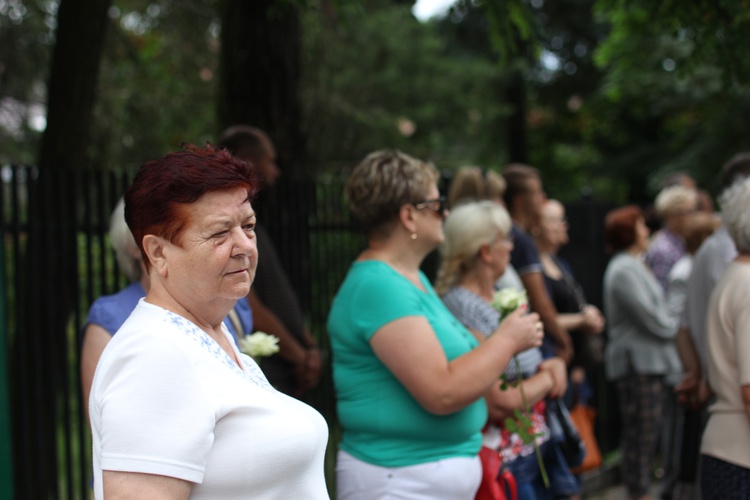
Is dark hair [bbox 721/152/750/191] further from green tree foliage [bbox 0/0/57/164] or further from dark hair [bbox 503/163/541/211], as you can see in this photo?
green tree foliage [bbox 0/0/57/164]

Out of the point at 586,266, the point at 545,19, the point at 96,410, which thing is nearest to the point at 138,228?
the point at 96,410

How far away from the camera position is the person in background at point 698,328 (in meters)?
5.07

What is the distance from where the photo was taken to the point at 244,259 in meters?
2.11

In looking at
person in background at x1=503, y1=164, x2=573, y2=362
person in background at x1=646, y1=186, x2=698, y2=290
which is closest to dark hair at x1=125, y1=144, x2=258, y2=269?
person in background at x1=503, y1=164, x2=573, y2=362

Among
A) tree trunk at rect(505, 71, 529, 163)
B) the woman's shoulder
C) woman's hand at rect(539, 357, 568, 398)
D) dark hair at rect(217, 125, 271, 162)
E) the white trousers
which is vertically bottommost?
the white trousers

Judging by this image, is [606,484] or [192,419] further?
[606,484]

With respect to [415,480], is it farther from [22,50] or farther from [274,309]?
[22,50]

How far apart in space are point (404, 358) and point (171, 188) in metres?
1.49

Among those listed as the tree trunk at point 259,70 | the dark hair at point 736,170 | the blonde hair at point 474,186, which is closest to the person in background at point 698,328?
the dark hair at point 736,170

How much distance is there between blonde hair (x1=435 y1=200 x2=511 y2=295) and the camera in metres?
4.34

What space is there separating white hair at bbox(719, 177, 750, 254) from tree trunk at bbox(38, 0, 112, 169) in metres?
4.42

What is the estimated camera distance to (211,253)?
2.04 metres

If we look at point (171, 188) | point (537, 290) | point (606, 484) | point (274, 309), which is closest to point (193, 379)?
point (171, 188)

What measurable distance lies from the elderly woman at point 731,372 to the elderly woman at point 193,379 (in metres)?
2.37
